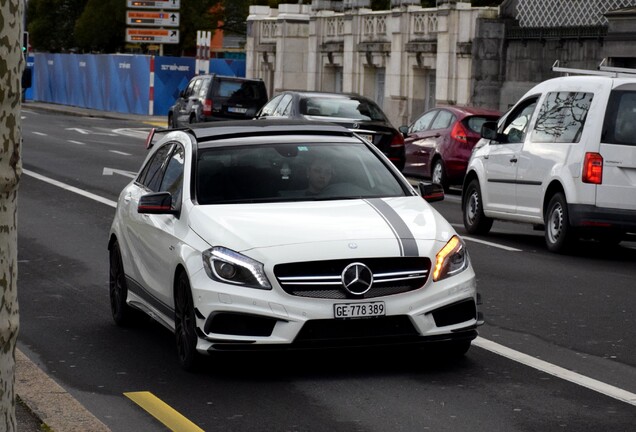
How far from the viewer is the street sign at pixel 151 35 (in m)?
74.8

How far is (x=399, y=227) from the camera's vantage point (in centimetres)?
868

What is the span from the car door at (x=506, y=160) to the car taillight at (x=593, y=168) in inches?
62.5

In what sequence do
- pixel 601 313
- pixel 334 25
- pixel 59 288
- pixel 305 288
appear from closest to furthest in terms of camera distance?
pixel 305 288 < pixel 601 313 < pixel 59 288 < pixel 334 25

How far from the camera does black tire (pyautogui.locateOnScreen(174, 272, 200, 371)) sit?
8.52 meters

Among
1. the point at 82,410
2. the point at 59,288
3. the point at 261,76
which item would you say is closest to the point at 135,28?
the point at 261,76

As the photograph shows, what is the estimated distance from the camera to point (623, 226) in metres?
15.1

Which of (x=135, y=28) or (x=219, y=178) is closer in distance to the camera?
(x=219, y=178)

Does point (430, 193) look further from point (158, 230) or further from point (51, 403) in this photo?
point (51, 403)

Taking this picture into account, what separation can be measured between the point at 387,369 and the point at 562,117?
7.48 metres

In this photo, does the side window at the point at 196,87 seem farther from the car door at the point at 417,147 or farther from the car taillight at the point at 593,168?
the car taillight at the point at 593,168

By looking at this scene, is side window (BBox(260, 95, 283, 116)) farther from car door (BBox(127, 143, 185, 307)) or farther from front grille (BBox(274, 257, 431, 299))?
front grille (BBox(274, 257, 431, 299))

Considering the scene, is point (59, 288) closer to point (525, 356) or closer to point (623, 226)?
point (525, 356)

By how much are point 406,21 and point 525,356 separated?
34806 millimetres

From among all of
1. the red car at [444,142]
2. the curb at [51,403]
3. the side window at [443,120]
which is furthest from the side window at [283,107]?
the curb at [51,403]
